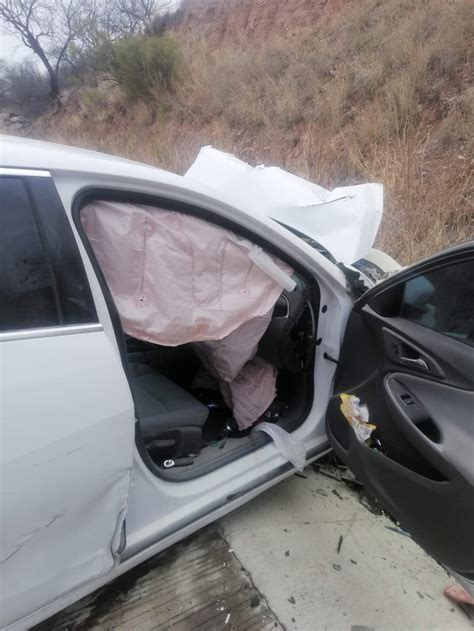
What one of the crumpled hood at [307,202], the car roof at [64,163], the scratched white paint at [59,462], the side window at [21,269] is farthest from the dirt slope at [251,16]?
the scratched white paint at [59,462]

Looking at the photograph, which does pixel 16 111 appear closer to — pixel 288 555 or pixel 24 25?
pixel 24 25

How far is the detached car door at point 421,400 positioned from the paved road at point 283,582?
0.38 m

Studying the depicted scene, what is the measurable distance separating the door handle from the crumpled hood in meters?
0.66

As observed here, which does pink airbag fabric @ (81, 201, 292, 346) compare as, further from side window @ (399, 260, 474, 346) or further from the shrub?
the shrub

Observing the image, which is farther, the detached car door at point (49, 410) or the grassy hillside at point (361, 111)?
the grassy hillside at point (361, 111)

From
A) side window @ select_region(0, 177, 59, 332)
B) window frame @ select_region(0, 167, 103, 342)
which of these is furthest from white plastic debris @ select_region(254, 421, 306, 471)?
side window @ select_region(0, 177, 59, 332)

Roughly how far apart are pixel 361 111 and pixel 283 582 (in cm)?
604

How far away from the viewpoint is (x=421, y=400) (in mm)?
1479

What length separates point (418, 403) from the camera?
1483 mm

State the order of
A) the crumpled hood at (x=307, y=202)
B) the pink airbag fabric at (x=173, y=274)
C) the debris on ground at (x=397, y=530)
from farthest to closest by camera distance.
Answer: the crumpled hood at (x=307, y=202), the debris on ground at (x=397, y=530), the pink airbag fabric at (x=173, y=274)

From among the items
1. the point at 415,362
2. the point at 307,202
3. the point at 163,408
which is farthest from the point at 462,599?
the point at 307,202

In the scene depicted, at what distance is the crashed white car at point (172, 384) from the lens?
110 cm

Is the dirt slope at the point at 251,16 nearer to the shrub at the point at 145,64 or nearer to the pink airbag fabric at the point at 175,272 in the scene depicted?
the shrub at the point at 145,64

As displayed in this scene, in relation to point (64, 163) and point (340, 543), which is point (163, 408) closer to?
point (340, 543)
